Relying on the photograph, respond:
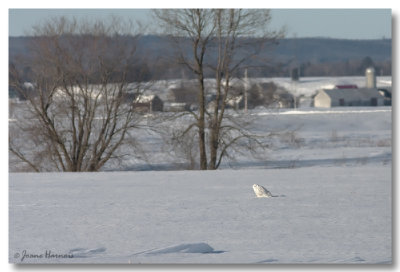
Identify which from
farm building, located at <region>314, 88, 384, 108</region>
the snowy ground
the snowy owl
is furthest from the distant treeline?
farm building, located at <region>314, 88, 384, 108</region>

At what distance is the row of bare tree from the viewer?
11.9m

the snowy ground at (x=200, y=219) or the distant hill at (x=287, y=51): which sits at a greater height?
the distant hill at (x=287, y=51)

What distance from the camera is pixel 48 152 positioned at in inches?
564

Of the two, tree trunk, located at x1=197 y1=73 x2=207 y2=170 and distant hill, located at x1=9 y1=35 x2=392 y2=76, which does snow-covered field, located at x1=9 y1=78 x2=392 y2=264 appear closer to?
distant hill, located at x1=9 y1=35 x2=392 y2=76

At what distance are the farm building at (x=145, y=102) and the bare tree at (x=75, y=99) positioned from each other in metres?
0.18

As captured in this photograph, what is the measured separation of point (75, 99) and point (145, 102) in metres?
1.63

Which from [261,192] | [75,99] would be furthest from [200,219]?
[75,99]

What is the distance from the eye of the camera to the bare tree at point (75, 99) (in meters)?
12.7

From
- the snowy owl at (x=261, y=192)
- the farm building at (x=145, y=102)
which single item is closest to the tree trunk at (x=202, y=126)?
the farm building at (x=145, y=102)

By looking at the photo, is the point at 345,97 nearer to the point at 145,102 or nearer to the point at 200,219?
the point at 145,102

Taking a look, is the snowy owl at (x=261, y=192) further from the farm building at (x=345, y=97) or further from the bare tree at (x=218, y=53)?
the farm building at (x=345, y=97)

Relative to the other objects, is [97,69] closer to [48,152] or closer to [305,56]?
[48,152]

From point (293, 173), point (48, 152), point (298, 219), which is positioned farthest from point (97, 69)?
point (298, 219)

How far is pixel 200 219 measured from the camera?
643 cm
